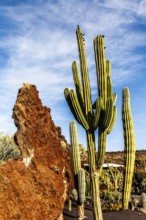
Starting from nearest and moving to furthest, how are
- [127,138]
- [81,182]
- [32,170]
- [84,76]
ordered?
[32,170], [84,76], [127,138], [81,182]

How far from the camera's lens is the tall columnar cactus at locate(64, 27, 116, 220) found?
10484 mm

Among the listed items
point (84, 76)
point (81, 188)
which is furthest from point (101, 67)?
point (81, 188)

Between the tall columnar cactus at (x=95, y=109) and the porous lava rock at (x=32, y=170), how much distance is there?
3.76 feet

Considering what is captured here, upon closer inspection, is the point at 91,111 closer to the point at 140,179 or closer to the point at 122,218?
the point at 122,218

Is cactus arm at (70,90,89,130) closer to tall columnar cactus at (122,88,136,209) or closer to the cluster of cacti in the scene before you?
tall columnar cactus at (122,88,136,209)

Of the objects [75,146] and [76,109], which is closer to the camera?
[76,109]

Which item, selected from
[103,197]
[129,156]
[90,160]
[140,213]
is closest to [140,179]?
[103,197]

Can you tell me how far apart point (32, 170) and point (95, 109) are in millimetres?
Result: 2889

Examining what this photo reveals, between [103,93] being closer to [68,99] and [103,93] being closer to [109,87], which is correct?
[109,87]

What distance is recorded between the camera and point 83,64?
11.1 meters

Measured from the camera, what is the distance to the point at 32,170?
8500 millimetres

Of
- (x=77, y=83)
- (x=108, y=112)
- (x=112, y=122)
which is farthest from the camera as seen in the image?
(x=77, y=83)

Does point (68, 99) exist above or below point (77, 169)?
above

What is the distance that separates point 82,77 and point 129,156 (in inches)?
116
